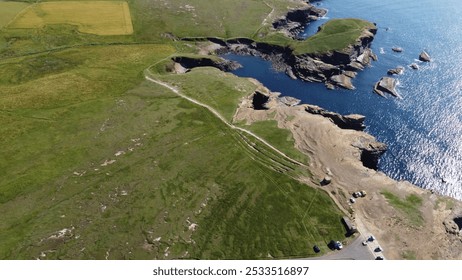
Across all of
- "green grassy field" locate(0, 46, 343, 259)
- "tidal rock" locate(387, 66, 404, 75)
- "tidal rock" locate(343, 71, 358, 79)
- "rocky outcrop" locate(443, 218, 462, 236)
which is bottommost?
"green grassy field" locate(0, 46, 343, 259)

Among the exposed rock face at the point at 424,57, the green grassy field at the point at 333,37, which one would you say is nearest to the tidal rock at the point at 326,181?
the green grassy field at the point at 333,37

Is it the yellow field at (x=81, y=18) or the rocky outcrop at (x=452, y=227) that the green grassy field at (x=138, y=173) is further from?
the yellow field at (x=81, y=18)

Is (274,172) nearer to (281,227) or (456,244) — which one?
(281,227)

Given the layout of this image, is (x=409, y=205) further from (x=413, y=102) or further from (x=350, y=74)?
(x=350, y=74)

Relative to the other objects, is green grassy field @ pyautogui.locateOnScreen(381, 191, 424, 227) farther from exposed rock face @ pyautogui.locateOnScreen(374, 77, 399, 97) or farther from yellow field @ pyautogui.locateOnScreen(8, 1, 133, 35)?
yellow field @ pyautogui.locateOnScreen(8, 1, 133, 35)

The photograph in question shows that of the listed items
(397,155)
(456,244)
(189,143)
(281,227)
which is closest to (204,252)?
(281,227)

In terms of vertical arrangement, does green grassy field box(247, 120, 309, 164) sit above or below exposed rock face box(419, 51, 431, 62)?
below

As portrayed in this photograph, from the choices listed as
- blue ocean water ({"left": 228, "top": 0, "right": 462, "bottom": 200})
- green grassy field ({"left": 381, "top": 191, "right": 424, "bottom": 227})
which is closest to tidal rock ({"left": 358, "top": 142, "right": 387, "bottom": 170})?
blue ocean water ({"left": 228, "top": 0, "right": 462, "bottom": 200})
